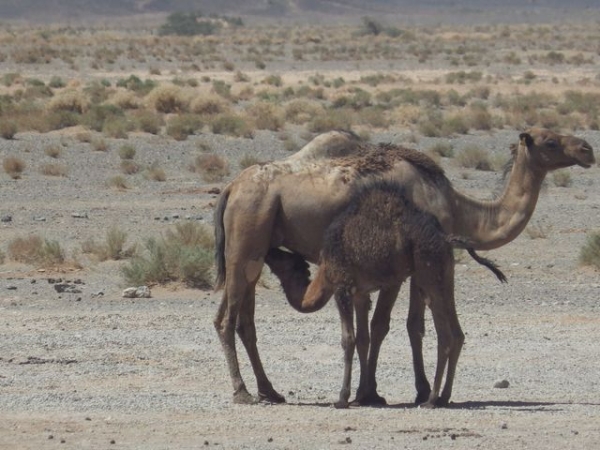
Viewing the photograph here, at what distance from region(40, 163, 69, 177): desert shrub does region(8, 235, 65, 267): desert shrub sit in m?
8.94

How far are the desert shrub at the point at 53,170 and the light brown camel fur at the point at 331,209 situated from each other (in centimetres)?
1878

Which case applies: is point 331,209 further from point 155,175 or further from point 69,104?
point 69,104

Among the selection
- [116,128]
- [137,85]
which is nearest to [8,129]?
[116,128]

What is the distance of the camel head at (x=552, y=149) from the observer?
1155 cm

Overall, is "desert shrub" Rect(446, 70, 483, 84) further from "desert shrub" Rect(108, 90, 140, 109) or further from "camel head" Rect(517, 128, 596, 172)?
"camel head" Rect(517, 128, 596, 172)

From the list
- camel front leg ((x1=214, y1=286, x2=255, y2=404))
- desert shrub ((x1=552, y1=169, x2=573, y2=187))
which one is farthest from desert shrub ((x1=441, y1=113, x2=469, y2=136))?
camel front leg ((x1=214, y1=286, x2=255, y2=404))

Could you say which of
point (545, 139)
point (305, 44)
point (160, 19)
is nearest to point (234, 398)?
point (545, 139)

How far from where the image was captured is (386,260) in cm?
1087

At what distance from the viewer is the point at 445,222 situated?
36.4 feet

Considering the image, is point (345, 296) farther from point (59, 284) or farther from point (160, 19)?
point (160, 19)

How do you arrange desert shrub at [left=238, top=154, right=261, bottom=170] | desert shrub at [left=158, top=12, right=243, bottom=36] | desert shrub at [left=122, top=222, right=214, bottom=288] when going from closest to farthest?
desert shrub at [left=122, top=222, right=214, bottom=288] → desert shrub at [left=238, top=154, right=261, bottom=170] → desert shrub at [left=158, top=12, right=243, bottom=36]

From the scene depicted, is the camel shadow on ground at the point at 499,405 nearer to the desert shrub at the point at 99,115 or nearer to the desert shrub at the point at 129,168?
the desert shrub at the point at 129,168

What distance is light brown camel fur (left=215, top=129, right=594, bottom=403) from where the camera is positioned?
11094mm

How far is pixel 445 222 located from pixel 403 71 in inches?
2553
